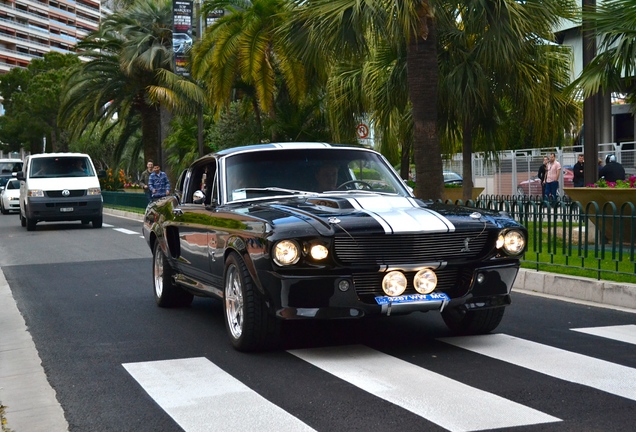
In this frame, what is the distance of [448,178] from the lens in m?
46.7

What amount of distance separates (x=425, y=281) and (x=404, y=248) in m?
0.29

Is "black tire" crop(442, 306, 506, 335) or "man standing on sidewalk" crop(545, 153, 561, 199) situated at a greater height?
"man standing on sidewalk" crop(545, 153, 561, 199)

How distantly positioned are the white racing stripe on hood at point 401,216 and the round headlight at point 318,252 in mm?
446

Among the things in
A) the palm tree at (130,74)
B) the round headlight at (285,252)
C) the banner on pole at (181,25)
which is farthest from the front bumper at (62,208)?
the round headlight at (285,252)

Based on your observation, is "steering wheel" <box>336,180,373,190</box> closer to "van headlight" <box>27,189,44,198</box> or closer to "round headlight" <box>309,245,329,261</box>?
"round headlight" <box>309,245,329,261</box>

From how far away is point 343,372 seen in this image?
6.44 metres

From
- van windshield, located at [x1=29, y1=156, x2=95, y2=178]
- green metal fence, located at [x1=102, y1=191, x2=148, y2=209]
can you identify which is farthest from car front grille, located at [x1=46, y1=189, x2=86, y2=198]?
green metal fence, located at [x1=102, y1=191, x2=148, y2=209]

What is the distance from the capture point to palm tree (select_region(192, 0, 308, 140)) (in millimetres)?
27094

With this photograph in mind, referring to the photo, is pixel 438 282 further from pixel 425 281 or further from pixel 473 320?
pixel 473 320

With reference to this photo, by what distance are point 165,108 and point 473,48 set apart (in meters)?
16.6

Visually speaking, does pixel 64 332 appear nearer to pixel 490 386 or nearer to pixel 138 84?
pixel 490 386

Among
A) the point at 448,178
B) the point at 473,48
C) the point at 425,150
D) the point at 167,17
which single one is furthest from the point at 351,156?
the point at 448,178

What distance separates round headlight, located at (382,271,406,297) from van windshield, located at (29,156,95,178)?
21.2 meters

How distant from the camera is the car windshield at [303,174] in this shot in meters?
8.21
